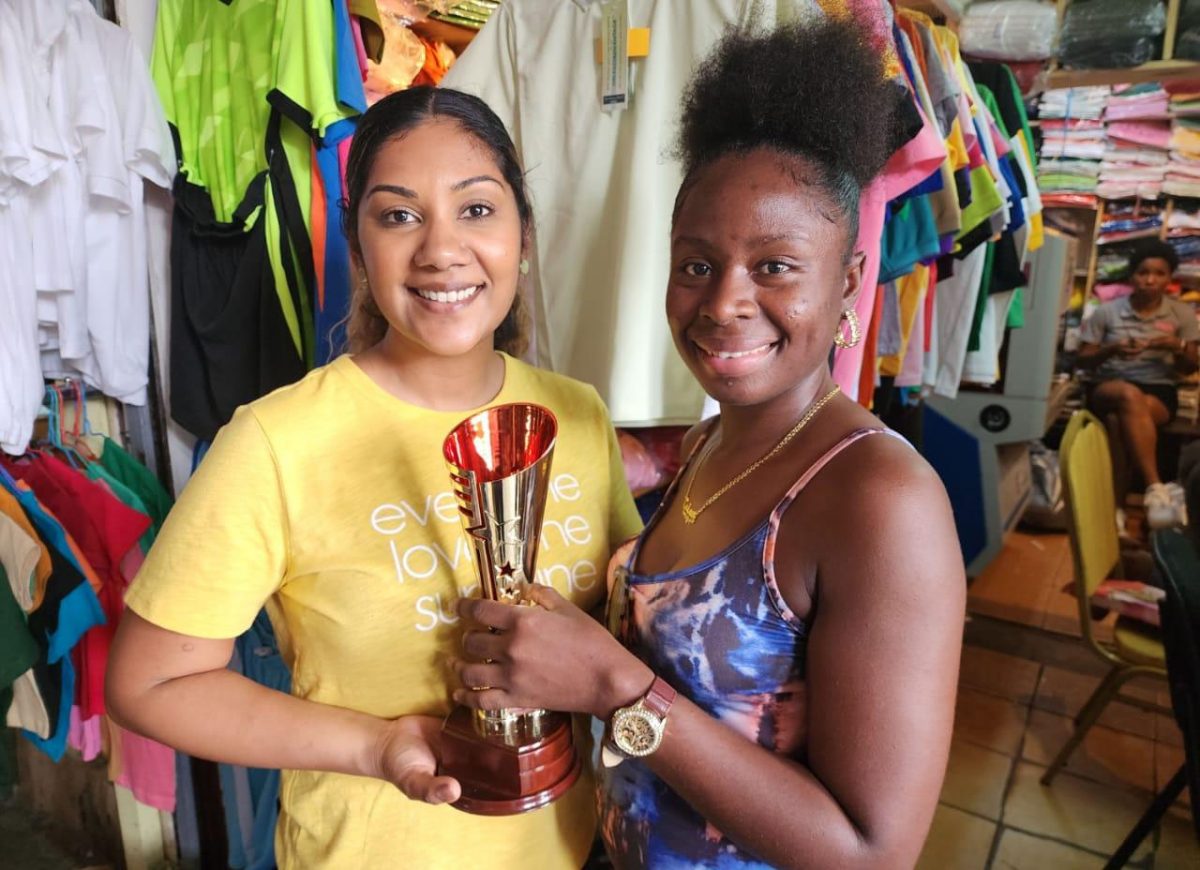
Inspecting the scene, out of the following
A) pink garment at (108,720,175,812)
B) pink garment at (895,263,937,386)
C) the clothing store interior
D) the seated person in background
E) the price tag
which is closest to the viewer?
the clothing store interior

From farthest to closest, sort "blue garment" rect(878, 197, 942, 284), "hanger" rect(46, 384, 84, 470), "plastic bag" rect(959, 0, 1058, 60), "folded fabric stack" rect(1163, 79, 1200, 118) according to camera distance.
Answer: "folded fabric stack" rect(1163, 79, 1200, 118), "plastic bag" rect(959, 0, 1058, 60), "blue garment" rect(878, 197, 942, 284), "hanger" rect(46, 384, 84, 470)

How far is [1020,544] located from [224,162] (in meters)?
5.16

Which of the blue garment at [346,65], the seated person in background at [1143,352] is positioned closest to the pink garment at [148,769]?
the blue garment at [346,65]

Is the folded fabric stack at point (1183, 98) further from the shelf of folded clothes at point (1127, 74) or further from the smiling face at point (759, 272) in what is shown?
the smiling face at point (759, 272)

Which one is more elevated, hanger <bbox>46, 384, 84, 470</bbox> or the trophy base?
hanger <bbox>46, 384, 84, 470</bbox>

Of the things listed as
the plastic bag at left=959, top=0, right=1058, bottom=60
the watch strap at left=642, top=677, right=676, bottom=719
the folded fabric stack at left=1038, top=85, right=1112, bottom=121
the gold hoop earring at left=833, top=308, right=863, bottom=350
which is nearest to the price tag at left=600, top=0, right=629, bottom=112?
the gold hoop earring at left=833, top=308, right=863, bottom=350

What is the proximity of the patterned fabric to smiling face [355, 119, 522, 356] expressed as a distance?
1.42ft

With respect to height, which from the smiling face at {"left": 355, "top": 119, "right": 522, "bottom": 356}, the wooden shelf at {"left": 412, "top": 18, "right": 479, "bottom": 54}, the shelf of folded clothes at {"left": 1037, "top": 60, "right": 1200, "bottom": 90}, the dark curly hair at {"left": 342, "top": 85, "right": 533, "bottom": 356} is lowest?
the smiling face at {"left": 355, "top": 119, "right": 522, "bottom": 356}

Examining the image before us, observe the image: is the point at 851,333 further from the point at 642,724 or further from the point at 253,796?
the point at 253,796

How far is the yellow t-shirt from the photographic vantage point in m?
0.89

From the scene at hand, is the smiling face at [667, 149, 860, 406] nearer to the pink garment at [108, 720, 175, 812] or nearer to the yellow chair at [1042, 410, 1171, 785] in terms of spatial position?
the pink garment at [108, 720, 175, 812]

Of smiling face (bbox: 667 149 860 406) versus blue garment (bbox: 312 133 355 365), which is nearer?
smiling face (bbox: 667 149 860 406)

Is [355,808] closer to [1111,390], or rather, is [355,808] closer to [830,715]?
[830,715]

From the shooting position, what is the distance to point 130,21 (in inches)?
73.9
